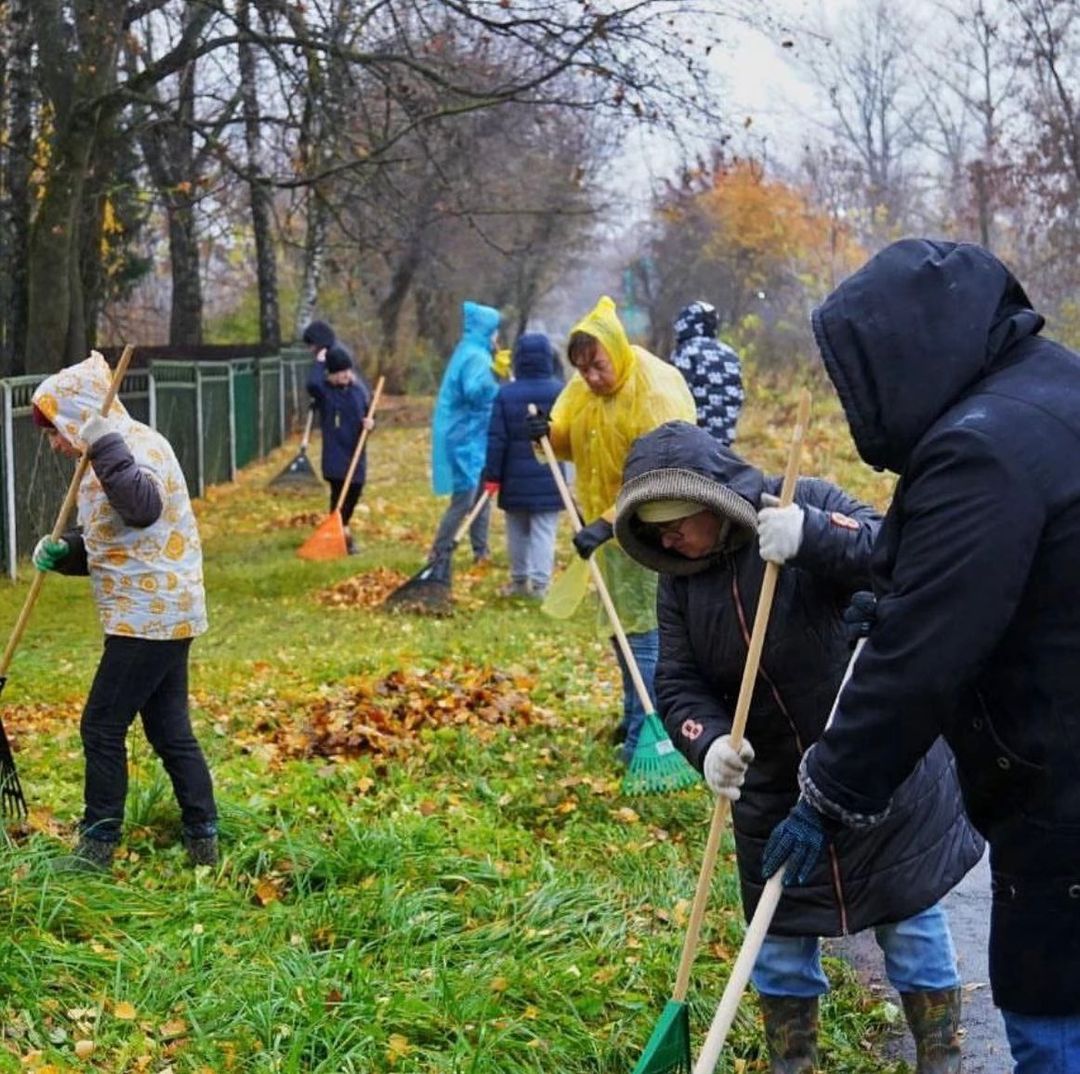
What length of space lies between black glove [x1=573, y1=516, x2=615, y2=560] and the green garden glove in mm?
2194

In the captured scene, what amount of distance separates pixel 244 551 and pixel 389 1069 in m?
10.9

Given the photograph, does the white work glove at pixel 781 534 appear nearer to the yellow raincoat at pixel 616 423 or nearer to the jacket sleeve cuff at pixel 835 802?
the jacket sleeve cuff at pixel 835 802

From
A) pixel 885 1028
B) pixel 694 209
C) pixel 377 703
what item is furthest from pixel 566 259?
pixel 885 1028

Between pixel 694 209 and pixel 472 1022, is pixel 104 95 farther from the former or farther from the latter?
pixel 694 209

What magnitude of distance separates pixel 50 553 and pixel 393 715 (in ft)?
8.07

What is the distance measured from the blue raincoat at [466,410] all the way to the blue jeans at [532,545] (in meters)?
0.86

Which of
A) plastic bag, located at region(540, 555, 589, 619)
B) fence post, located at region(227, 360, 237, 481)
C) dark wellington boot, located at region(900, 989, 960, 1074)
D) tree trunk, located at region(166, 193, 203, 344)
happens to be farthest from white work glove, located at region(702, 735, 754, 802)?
tree trunk, located at region(166, 193, 203, 344)

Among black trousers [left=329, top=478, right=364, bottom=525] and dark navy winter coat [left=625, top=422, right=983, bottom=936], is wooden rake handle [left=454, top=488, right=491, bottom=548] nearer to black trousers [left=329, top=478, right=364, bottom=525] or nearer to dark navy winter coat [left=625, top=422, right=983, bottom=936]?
black trousers [left=329, top=478, right=364, bottom=525]

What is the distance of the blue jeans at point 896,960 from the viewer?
3.79 metres

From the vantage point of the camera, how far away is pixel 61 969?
4.34 meters

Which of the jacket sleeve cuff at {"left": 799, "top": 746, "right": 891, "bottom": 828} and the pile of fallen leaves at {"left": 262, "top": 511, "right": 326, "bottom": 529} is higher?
the jacket sleeve cuff at {"left": 799, "top": 746, "right": 891, "bottom": 828}

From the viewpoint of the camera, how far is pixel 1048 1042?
2711 mm

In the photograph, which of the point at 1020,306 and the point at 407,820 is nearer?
the point at 1020,306

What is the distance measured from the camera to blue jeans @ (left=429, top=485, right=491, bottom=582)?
456 inches
